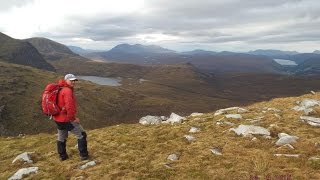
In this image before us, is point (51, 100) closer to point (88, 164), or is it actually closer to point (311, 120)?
point (88, 164)

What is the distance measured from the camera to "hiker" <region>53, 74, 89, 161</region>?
53.0ft

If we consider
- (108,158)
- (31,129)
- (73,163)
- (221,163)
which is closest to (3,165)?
(73,163)

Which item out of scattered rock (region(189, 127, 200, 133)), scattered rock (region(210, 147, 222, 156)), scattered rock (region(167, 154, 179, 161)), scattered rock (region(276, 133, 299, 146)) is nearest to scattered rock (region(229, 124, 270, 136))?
scattered rock (region(276, 133, 299, 146))

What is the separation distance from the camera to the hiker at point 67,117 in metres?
16.1

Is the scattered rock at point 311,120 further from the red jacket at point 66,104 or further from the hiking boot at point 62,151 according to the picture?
the hiking boot at point 62,151

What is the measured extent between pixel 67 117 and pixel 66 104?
2.06 feet

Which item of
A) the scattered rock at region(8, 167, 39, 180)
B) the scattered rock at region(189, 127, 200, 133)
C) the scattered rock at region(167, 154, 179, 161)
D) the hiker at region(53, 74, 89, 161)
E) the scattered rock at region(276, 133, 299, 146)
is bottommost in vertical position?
the scattered rock at region(8, 167, 39, 180)

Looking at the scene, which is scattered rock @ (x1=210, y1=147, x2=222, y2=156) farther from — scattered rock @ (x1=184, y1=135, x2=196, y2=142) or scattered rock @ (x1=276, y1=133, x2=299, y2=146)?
scattered rock @ (x1=276, y1=133, x2=299, y2=146)

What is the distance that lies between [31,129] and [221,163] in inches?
7344

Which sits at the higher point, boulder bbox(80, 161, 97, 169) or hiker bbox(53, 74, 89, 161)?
hiker bbox(53, 74, 89, 161)

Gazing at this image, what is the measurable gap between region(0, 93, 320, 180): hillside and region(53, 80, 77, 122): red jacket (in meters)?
2.06

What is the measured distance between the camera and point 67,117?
16375 millimetres

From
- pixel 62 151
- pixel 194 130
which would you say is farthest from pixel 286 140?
pixel 62 151

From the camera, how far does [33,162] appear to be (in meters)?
17.8
